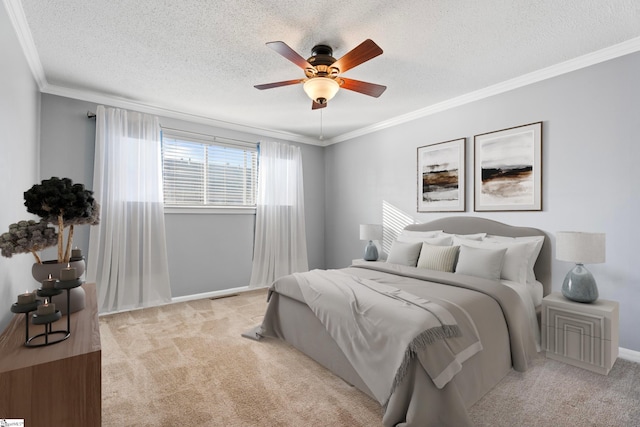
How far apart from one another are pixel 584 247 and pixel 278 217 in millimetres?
3859

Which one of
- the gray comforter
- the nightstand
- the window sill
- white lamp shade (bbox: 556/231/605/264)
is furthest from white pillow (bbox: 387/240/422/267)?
the window sill

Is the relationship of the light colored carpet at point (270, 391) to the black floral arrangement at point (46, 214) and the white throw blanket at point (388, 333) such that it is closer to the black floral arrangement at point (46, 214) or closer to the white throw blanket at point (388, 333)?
the white throw blanket at point (388, 333)

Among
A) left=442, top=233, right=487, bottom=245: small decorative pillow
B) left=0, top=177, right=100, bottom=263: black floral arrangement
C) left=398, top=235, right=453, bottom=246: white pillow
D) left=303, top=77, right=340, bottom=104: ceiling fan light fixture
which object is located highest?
left=303, top=77, right=340, bottom=104: ceiling fan light fixture

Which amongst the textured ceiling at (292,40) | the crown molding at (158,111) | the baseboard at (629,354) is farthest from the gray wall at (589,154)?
the crown molding at (158,111)

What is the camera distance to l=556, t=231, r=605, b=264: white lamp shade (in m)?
2.33

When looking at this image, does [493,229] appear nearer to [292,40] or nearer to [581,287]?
[581,287]

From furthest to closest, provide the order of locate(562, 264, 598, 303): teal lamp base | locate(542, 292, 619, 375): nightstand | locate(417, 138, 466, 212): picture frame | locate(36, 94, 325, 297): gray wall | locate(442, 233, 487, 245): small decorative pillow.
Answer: locate(417, 138, 466, 212): picture frame < locate(36, 94, 325, 297): gray wall < locate(442, 233, 487, 245): small decorative pillow < locate(562, 264, 598, 303): teal lamp base < locate(542, 292, 619, 375): nightstand

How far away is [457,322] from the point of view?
6.31 ft

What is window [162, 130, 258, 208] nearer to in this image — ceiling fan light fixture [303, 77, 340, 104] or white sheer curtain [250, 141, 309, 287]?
white sheer curtain [250, 141, 309, 287]

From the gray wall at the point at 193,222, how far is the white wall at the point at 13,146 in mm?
611

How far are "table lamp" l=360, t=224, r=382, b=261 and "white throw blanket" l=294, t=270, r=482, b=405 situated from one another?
202cm

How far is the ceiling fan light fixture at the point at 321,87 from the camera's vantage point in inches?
96.1

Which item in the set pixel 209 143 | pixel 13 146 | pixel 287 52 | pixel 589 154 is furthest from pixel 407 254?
pixel 13 146

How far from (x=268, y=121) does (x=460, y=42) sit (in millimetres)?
2865
